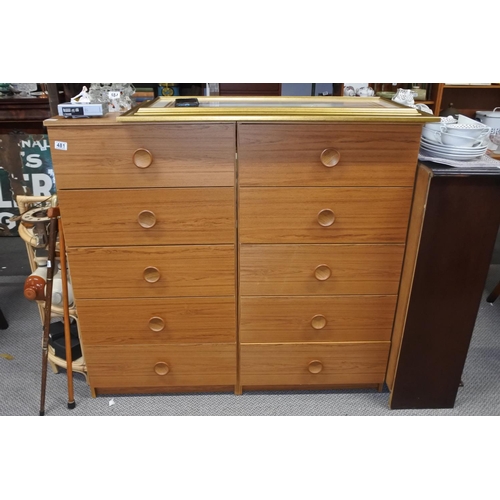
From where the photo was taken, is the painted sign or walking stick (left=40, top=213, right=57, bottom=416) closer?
walking stick (left=40, top=213, right=57, bottom=416)

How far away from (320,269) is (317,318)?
21 centimetres

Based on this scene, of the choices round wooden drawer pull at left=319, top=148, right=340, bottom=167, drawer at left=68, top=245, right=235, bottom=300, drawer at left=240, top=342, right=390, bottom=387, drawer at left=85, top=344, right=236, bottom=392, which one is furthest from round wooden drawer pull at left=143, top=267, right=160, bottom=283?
round wooden drawer pull at left=319, top=148, right=340, bottom=167

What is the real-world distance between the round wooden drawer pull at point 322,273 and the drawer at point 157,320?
333 millimetres

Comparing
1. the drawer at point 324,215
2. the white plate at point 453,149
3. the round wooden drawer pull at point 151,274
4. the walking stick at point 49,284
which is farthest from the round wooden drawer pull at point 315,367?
the walking stick at point 49,284

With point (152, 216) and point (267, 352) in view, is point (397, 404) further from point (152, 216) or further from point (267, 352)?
point (152, 216)

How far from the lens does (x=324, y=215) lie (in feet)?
4.95

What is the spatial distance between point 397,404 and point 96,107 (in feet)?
5.15

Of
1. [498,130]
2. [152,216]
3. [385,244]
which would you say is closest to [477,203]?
[385,244]

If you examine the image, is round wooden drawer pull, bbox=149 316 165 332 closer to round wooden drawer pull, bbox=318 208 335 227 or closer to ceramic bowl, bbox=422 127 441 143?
round wooden drawer pull, bbox=318 208 335 227

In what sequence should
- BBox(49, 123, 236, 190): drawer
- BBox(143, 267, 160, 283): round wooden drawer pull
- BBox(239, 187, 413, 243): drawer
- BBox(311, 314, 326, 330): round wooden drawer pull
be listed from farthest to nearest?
1. BBox(311, 314, 326, 330): round wooden drawer pull
2. BBox(143, 267, 160, 283): round wooden drawer pull
3. BBox(239, 187, 413, 243): drawer
4. BBox(49, 123, 236, 190): drawer

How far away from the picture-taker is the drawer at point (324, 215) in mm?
1471

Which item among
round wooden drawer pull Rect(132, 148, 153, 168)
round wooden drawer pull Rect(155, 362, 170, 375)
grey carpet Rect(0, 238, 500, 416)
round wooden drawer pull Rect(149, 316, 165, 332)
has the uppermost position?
round wooden drawer pull Rect(132, 148, 153, 168)

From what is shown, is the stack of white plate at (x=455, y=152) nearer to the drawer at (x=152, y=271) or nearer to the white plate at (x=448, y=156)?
the white plate at (x=448, y=156)

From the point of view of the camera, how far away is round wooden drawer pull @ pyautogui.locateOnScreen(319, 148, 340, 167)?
141 centimetres
